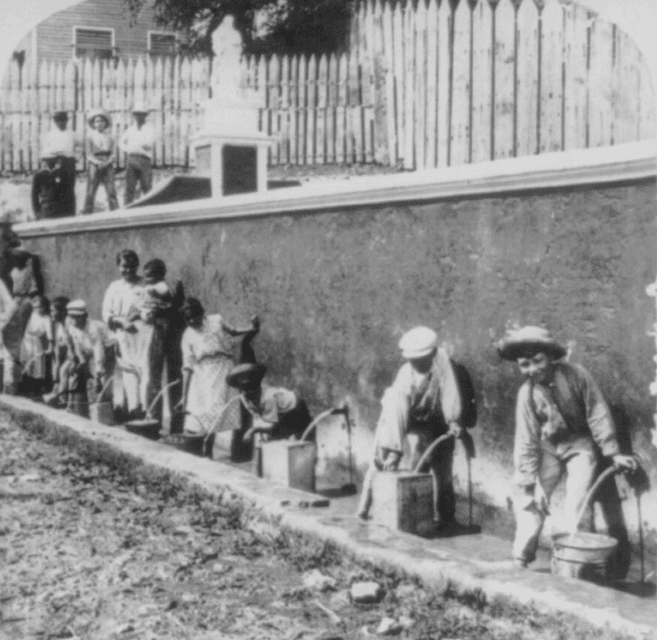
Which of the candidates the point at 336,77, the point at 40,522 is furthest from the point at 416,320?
the point at 336,77

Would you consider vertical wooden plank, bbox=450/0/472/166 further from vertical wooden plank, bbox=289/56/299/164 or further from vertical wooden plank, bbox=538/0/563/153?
vertical wooden plank, bbox=289/56/299/164

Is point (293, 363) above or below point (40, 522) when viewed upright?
above

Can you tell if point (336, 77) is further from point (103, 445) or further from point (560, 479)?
point (560, 479)

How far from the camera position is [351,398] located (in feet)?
25.5

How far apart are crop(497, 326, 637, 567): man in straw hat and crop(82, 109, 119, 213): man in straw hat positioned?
1095 centimetres

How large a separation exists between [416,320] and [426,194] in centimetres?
77

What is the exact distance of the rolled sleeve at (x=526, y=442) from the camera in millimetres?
5672

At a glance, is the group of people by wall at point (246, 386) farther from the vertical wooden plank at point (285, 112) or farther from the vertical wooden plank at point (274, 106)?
the vertical wooden plank at point (285, 112)

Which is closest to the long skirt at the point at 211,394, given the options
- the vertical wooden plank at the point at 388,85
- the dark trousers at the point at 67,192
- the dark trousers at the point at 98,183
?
the dark trousers at the point at 98,183

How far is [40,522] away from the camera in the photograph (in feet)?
21.0

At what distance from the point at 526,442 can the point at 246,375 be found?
3489 millimetres

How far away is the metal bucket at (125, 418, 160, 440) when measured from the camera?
9547 mm

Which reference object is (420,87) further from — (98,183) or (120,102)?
(120,102)

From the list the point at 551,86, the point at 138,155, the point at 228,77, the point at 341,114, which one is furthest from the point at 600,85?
the point at 138,155
